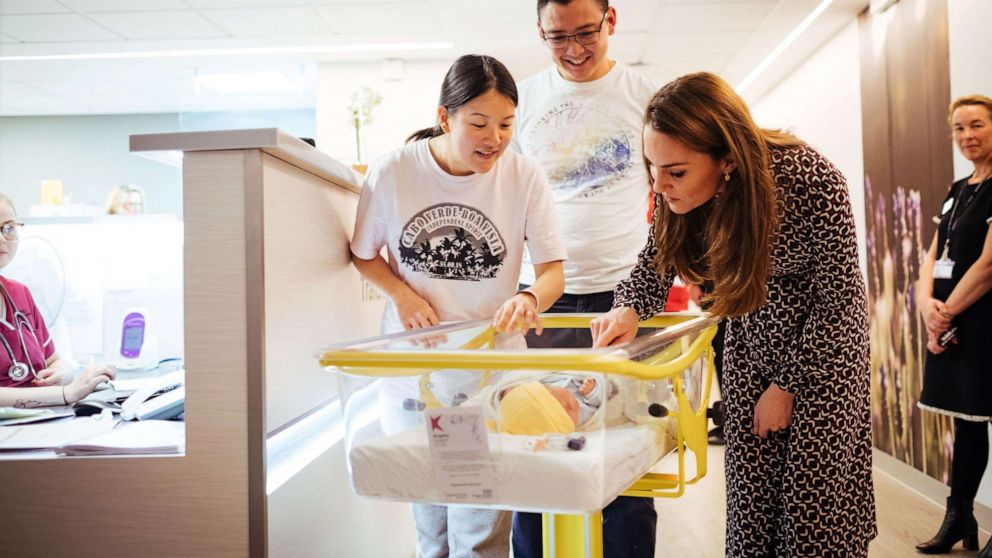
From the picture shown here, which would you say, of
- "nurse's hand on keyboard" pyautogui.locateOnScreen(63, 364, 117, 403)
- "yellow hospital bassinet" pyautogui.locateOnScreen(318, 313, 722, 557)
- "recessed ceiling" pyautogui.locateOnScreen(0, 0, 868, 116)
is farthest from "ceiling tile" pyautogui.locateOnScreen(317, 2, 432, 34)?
"yellow hospital bassinet" pyautogui.locateOnScreen(318, 313, 722, 557)

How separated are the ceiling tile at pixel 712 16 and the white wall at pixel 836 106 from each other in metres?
0.54

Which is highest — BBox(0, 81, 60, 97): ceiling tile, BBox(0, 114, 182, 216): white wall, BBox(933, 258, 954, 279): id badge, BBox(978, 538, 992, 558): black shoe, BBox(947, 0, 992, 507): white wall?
BBox(0, 81, 60, 97): ceiling tile

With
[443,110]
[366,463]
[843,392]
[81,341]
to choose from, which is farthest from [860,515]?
[81,341]

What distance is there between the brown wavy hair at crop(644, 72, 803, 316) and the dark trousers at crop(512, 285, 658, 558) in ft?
1.86

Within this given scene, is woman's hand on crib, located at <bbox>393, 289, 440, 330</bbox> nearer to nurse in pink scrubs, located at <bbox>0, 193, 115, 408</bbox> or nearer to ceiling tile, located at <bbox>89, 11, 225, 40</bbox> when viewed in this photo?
nurse in pink scrubs, located at <bbox>0, 193, 115, 408</bbox>

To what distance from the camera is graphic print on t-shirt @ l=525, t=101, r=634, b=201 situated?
1.94 metres

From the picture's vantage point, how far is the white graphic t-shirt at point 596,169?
75.5 inches

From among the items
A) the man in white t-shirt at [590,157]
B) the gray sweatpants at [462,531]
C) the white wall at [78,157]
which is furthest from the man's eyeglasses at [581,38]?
the white wall at [78,157]

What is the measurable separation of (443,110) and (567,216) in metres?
0.49

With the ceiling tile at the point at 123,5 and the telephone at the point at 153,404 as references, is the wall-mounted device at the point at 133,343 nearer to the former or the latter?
the telephone at the point at 153,404

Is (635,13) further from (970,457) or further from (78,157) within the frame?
(78,157)

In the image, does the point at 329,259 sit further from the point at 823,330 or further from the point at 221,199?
the point at 823,330

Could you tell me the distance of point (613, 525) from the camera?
1.81 m

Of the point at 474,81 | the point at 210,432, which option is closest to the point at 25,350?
the point at 210,432
